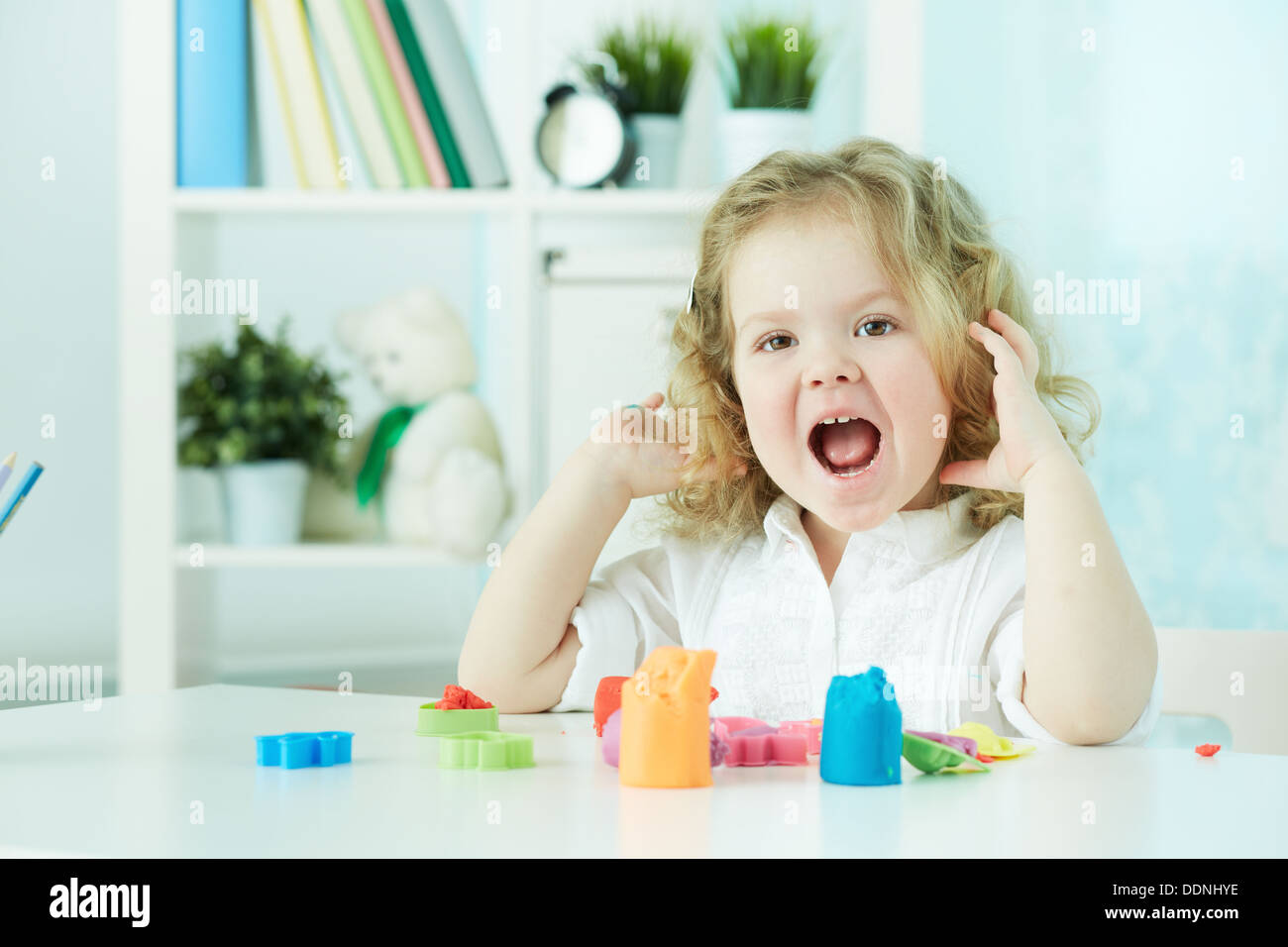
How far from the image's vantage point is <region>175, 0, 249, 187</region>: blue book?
176cm

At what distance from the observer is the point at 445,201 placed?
70.0 inches

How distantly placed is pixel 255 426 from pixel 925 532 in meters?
1.13

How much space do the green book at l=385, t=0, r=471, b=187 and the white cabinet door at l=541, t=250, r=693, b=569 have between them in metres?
0.22

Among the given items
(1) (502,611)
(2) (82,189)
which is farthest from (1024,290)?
(2) (82,189)

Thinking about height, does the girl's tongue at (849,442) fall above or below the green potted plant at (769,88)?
below

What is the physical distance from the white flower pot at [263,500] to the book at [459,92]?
498mm

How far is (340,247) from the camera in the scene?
2072mm

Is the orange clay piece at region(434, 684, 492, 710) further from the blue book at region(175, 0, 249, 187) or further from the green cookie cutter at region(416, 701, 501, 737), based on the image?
the blue book at region(175, 0, 249, 187)

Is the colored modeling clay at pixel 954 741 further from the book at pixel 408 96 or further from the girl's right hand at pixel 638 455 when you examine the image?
the book at pixel 408 96

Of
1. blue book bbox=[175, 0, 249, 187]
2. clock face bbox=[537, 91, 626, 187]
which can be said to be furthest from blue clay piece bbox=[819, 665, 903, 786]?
blue book bbox=[175, 0, 249, 187]

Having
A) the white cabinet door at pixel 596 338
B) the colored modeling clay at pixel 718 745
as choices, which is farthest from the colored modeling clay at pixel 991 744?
the white cabinet door at pixel 596 338

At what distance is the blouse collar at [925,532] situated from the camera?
39.6 inches

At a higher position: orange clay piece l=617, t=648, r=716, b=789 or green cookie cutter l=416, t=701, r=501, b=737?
orange clay piece l=617, t=648, r=716, b=789
